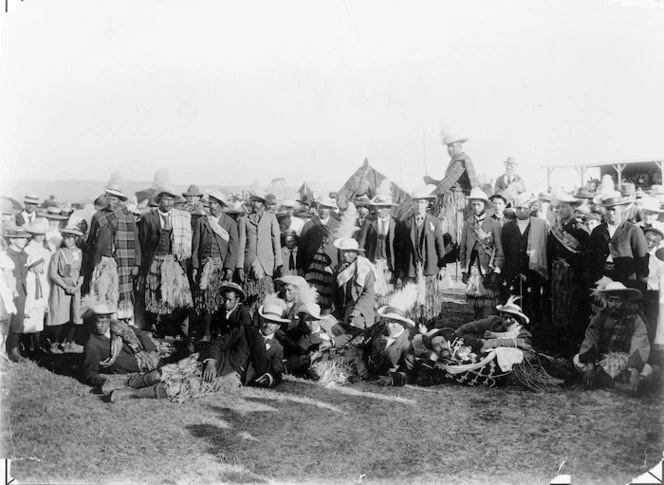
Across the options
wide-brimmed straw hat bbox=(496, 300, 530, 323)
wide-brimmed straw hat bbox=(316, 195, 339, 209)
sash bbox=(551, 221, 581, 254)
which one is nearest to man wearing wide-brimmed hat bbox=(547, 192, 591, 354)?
sash bbox=(551, 221, 581, 254)

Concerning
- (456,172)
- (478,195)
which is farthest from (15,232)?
(478,195)

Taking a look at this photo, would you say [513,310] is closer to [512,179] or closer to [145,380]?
[512,179]

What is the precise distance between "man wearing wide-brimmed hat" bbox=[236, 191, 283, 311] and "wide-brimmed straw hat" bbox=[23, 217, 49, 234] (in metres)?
1.59

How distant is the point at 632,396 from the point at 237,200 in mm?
3455

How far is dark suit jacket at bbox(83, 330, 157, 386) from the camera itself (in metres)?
5.54

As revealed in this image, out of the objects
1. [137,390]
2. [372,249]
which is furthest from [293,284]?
[137,390]

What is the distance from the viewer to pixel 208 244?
5.77 meters

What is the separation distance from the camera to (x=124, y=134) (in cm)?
562

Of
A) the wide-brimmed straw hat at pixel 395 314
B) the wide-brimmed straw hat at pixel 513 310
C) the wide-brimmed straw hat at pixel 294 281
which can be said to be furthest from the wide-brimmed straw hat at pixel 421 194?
the wide-brimmed straw hat at pixel 294 281

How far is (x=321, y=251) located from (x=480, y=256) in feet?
4.27

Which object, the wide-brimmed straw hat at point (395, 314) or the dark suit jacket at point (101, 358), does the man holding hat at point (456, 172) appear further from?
the dark suit jacket at point (101, 358)

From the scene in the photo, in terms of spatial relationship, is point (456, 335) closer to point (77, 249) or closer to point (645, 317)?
point (645, 317)

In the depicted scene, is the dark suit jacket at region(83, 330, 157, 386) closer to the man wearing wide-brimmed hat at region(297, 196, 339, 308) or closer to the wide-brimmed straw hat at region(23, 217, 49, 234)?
the wide-brimmed straw hat at region(23, 217, 49, 234)

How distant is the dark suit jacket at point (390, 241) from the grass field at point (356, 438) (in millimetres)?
1030
